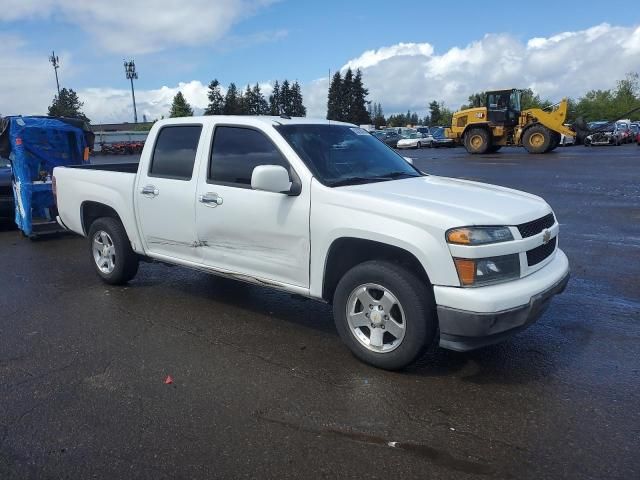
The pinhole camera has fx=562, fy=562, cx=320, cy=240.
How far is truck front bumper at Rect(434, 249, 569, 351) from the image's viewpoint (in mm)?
3514

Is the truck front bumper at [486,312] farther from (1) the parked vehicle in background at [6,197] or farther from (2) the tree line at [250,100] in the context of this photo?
(2) the tree line at [250,100]

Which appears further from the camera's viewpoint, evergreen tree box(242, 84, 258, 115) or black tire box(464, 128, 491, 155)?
evergreen tree box(242, 84, 258, 115)

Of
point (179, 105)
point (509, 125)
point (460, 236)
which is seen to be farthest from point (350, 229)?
point (179, 105)

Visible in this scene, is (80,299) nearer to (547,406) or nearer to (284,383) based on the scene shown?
(284,383)

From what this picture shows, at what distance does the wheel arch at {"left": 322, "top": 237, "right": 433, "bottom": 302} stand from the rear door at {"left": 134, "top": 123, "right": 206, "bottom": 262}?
57.6 inches

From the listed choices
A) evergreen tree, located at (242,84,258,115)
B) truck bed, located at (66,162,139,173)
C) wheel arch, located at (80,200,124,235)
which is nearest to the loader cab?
truck bed, located at (66,162,139,173)

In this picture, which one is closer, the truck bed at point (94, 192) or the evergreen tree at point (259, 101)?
the truck bed at point (94, 192)

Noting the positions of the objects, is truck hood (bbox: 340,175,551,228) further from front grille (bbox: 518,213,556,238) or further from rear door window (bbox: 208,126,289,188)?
rear door window (bbox: 208,126,289,188)

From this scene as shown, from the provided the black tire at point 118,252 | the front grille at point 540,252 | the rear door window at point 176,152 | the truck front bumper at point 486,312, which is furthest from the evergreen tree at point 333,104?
the truck front bumper at point 486,312

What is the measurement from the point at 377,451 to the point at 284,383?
3.31 feet

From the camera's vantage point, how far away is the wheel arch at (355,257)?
12.9 feet

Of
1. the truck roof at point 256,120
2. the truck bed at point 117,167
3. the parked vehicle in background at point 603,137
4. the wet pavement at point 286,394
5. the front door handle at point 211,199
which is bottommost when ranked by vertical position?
the wet pavement at point 286,394

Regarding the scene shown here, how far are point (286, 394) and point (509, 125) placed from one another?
27.4m

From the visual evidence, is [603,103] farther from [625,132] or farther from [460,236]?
[460,236]
